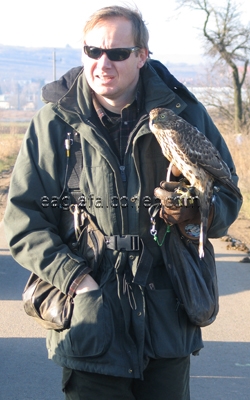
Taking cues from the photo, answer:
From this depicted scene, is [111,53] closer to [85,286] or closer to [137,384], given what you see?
[85,286]

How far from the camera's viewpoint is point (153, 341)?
9.22ft

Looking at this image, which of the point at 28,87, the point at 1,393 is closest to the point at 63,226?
the point at 1,393

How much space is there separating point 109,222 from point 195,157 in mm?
727

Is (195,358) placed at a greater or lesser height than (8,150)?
greater

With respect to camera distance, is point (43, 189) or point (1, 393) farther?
point (1, 393)

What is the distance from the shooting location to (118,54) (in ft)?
9.50

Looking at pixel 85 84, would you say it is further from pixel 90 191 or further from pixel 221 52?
pixel 221 52

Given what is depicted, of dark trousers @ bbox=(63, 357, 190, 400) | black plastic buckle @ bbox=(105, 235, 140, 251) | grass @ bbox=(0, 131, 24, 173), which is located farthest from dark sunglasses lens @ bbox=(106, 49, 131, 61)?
grass @ bbox=(0, 131, 24, 173)

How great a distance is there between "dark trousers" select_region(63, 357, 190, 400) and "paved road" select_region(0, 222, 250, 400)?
5.79 ft

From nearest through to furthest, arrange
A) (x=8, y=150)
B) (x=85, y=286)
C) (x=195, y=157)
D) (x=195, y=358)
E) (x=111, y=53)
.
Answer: (x=85, y=286) → (x=111, y=53) → (x=195, y=157) → (x=195, y=358) → (x=8, y=150)

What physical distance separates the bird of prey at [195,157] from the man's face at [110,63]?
235mm

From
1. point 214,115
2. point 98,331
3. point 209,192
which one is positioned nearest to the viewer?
point 98,331

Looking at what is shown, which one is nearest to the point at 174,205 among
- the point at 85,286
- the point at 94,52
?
the point at 85,286

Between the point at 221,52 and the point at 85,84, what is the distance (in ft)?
91.6
